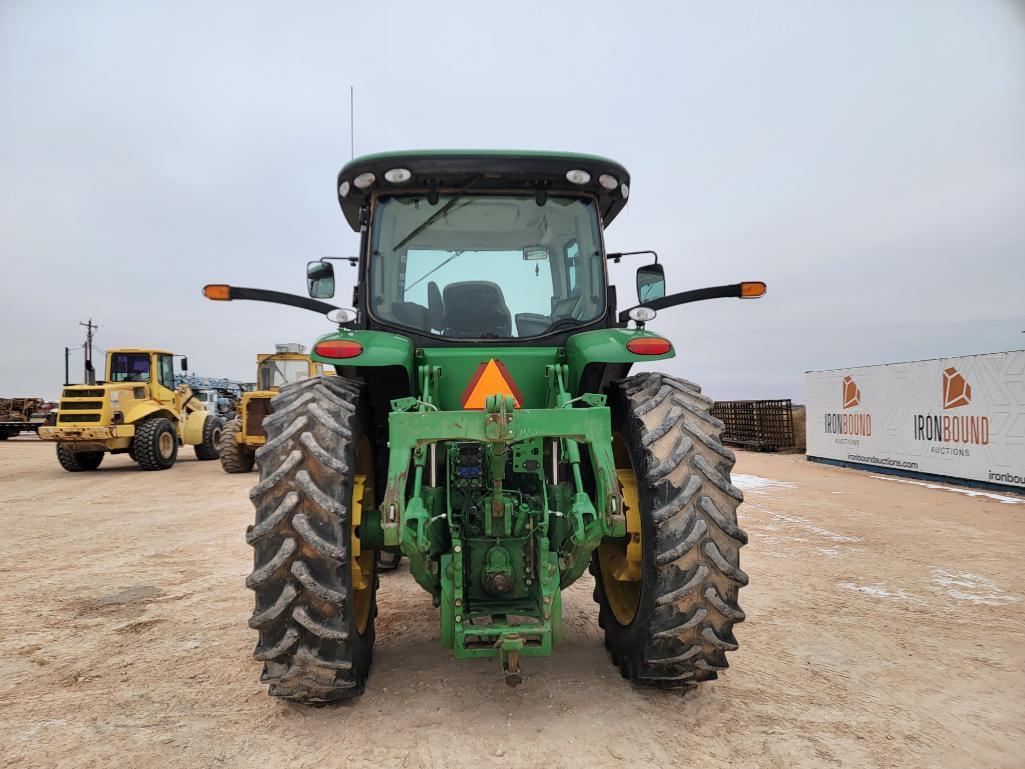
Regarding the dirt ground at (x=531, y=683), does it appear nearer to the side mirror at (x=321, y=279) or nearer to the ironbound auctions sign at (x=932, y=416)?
the side mirror at (x=321, y=279)

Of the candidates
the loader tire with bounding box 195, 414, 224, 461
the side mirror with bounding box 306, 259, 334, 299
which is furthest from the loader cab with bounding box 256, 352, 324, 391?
the side mirror with bounding box 306, 259, 334, 299

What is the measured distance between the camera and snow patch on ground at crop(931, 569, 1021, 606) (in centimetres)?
466

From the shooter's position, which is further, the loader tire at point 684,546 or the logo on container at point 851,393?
the logo on container at point 851,393

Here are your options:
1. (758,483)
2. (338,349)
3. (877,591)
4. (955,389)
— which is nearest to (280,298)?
(338,349)

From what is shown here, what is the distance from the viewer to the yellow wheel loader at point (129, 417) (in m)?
13.4

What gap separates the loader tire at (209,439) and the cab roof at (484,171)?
14908mm

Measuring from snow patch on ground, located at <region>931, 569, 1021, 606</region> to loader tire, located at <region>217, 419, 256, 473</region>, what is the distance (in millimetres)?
11765

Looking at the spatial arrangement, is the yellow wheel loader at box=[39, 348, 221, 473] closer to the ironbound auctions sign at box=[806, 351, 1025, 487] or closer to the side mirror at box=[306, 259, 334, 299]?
the side mirror at box=[306, 259, 334, 299]

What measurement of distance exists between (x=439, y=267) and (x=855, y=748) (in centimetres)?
296

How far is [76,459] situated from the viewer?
14.2 metres

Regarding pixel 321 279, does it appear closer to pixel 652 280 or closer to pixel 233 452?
pixel 652 280

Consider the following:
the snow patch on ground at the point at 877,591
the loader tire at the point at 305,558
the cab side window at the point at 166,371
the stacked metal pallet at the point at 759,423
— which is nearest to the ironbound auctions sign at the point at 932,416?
the stacked metal pallet at the point at 759,423

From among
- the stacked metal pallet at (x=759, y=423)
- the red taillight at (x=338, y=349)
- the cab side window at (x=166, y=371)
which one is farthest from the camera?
the stacked metal pallet at (x=759, y=423)

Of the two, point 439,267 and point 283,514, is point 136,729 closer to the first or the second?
point 283,514
